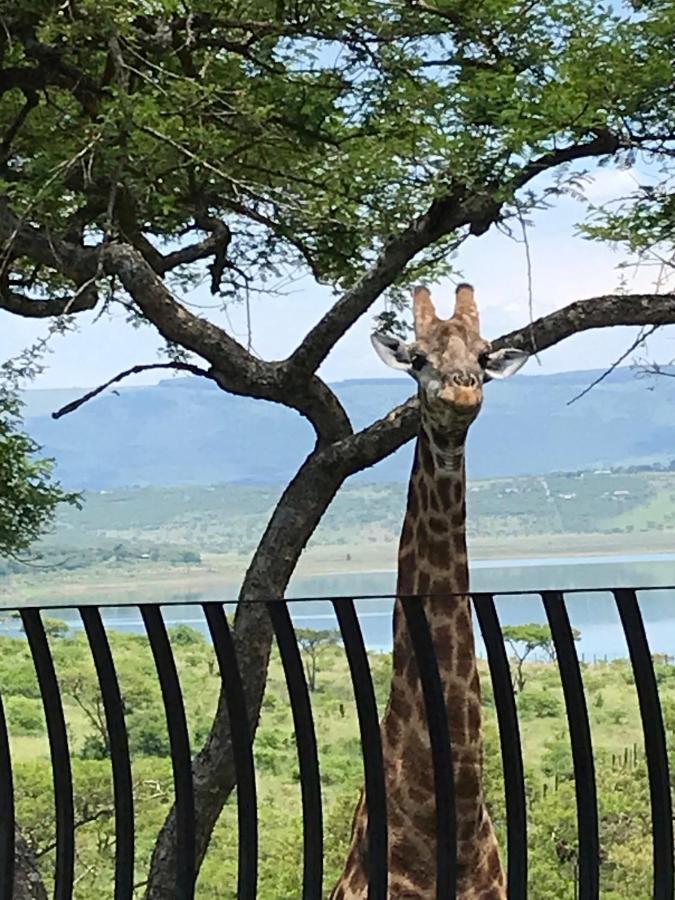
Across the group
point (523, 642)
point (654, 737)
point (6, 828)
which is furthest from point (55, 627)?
point (654, 737)

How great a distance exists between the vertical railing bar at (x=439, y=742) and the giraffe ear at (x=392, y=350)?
152 cm

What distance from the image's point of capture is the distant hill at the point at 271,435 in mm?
8336

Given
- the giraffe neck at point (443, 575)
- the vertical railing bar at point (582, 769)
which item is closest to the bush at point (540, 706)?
the giraffe neck at point (443, 575)

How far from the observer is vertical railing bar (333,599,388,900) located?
6.22 feet

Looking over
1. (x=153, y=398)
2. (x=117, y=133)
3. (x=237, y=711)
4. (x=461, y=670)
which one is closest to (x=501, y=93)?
(x=117, y=133)

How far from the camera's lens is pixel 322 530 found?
8250mm

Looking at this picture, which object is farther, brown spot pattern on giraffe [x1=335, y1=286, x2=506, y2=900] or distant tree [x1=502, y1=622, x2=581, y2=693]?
Result: distant tree [x1=502, y1=622, x2=581, y2=693]

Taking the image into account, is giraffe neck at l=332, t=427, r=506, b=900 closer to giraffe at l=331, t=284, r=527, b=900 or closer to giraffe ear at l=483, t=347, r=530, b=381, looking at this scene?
giraffe at l=331, t=284, r=527, b=900

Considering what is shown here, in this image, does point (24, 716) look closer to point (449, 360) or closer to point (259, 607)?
point (259, 607)

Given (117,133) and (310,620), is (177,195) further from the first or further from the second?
(310,620)

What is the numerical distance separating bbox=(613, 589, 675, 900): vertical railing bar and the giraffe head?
48.5 inches

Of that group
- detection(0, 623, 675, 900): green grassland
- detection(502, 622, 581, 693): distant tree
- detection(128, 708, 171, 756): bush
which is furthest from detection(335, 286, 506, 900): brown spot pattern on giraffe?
detection(128, 708, 171, 756): bush

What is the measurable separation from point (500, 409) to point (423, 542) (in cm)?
512

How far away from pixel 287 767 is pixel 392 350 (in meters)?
4.69
